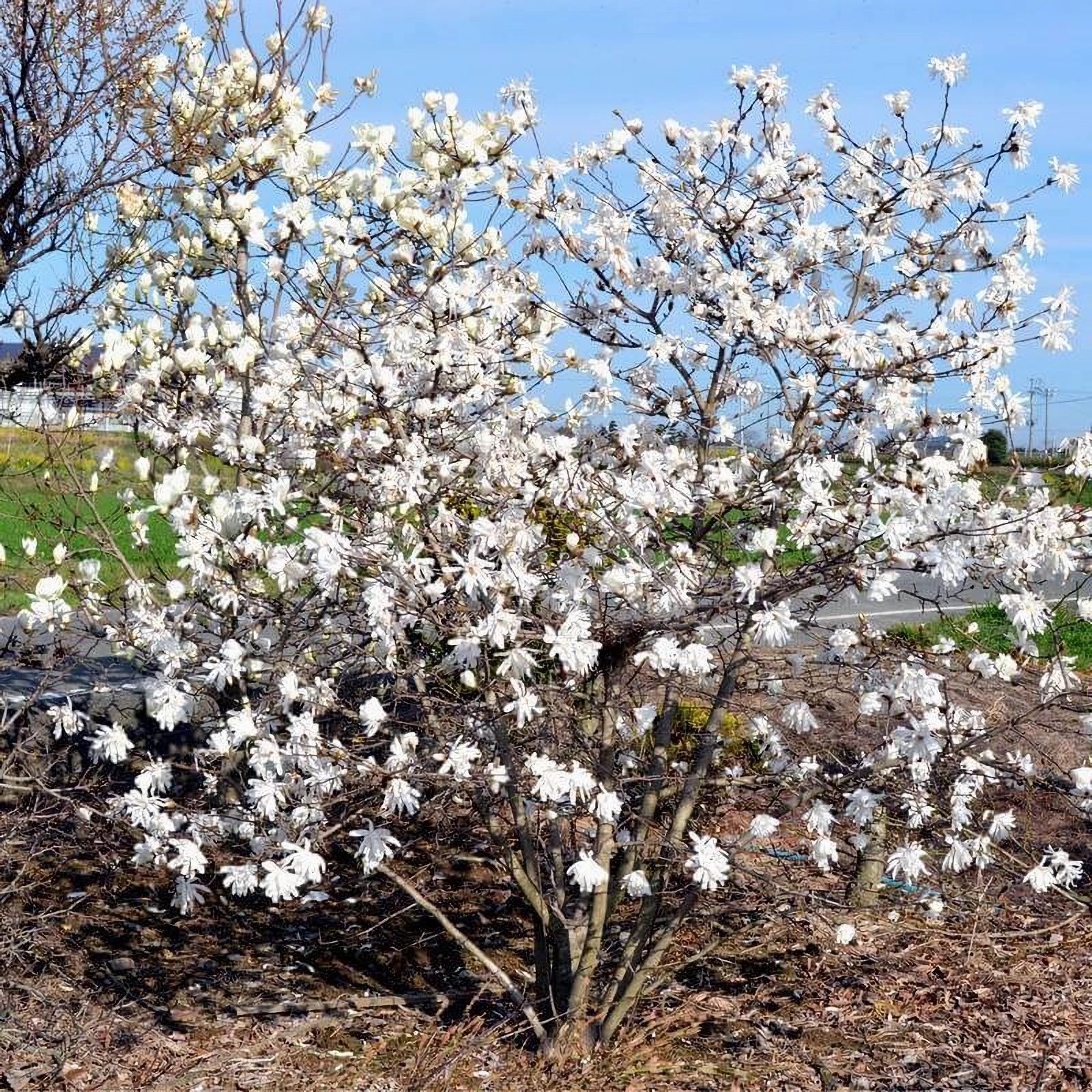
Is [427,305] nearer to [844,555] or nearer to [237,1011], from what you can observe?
[844,555]

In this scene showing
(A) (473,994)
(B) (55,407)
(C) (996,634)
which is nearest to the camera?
(A) (473,994)

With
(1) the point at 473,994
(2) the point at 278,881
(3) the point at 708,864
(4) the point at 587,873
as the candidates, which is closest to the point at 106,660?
(1) the point at 473,994

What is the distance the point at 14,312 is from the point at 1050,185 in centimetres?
467

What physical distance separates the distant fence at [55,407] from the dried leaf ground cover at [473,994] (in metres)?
1.60

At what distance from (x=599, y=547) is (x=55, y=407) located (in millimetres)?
3505

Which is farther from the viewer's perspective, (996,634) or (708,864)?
(996,634)

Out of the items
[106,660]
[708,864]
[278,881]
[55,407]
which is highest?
[55,407]

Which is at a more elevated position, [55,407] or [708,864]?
[55,407]

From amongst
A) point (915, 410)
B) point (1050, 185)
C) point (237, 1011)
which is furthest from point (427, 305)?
point (237, 1011)

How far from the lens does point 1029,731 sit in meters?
7.06

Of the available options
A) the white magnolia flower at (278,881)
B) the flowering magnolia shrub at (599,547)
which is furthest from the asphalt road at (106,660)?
the white magnolia flower at (278,881)

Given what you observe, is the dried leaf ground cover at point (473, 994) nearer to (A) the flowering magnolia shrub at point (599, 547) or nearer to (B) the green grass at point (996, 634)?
(A) the flowering magnolia shrub at point (599, 547)

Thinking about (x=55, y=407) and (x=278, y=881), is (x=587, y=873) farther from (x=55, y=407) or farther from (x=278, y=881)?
(x=55, y=407)

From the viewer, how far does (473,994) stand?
15.3ft
